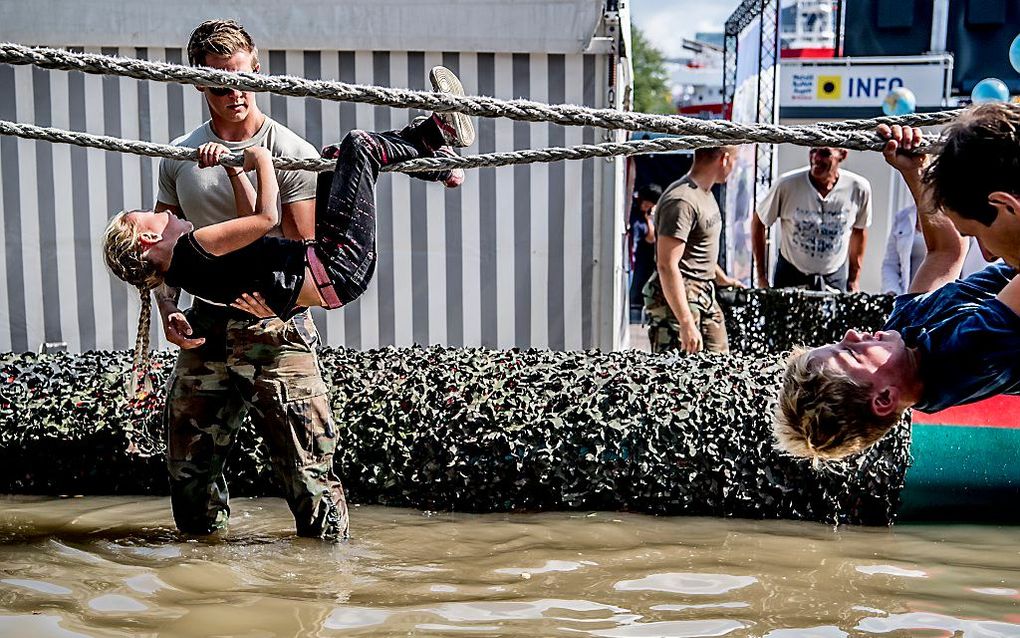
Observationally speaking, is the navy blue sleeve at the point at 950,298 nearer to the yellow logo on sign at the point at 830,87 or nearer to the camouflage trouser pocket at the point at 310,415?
the camouflage trouser pocket at the point at 310,415

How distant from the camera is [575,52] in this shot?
5.55 meters

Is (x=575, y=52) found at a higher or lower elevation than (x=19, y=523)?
higher

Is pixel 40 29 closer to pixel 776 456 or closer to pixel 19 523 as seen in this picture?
pixel 19 523

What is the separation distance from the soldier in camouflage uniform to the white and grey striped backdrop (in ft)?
1.57

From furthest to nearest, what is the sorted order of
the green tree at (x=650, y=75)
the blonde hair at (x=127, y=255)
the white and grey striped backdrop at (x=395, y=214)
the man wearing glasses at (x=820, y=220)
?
the green tree at (x=650, y=75) → the man wearing glasses at (x=820, y=220) → the white and grey striped backdrop at (x=395, y=214) → the blonde hair at (x=127, y=255)

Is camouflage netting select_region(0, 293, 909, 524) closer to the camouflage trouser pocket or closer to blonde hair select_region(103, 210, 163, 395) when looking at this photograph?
the camouflage trouser pocket

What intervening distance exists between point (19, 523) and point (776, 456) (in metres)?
2.97

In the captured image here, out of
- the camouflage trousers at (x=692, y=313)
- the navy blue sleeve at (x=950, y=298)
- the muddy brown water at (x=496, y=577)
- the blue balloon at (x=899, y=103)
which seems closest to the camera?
the navy blue sleeve at (x=950, y=298)

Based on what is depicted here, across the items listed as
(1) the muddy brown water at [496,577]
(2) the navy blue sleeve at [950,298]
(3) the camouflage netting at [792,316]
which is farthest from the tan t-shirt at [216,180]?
(3) the camouflage netting at [792,316]

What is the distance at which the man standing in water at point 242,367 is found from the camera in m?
3.28

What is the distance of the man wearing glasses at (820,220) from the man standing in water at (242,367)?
12.6 ft

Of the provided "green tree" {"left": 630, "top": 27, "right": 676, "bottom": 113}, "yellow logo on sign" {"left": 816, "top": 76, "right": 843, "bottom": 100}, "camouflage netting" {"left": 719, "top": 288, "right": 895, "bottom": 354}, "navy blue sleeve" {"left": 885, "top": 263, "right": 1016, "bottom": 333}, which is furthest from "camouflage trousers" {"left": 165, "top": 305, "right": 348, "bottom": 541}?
"green tree" {"left": 630, "top": 27, "right": 676, "bottom": 113}

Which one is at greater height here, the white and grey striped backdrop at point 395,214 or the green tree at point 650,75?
the green tree at point 650,75

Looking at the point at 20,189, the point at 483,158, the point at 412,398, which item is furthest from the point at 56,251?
the point at 483,158
